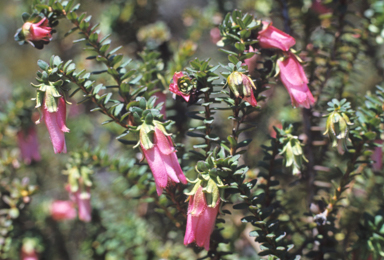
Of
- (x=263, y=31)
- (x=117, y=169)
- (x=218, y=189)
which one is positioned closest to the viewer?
(x=218, y=189)

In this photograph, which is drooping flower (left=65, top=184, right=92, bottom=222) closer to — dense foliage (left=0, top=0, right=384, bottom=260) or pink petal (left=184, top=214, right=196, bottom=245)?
dense foliage (left=0, top=0, right=384, bottom=260)

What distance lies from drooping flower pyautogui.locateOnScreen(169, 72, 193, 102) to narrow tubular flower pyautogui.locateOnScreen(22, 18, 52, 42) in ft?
0.93

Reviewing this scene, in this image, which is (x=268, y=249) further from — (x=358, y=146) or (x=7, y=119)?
(x=7, y=119)

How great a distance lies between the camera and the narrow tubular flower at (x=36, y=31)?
0.66 metres

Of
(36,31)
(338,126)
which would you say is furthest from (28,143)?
(338,126)

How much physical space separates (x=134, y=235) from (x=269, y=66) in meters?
0.64

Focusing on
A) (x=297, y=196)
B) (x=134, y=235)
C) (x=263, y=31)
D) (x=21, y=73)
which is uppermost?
(x=263, y=31)

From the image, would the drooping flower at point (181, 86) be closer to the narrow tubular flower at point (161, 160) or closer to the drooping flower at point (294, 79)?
the narrow tubular flower at point (161, 160)

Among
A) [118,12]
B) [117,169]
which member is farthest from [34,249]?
[118,12]

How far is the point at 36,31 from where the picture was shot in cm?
66

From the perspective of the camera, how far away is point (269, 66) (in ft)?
2.32

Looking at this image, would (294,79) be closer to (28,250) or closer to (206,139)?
(206,139)

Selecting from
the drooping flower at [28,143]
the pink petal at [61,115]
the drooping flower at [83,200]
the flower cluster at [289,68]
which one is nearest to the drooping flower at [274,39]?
the flower cluster at [289,68]

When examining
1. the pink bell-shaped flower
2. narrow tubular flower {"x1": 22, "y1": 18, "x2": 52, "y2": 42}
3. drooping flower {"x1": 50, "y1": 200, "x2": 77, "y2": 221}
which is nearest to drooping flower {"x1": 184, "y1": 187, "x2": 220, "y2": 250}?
narrow tubular flower {"x1": 22, "y1": 18, "x2": 52, "y2": 42}
